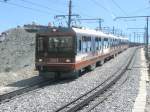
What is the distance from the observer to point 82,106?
16031 millimetres

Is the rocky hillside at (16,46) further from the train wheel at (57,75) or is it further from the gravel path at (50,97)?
the gravel path at (50,97)

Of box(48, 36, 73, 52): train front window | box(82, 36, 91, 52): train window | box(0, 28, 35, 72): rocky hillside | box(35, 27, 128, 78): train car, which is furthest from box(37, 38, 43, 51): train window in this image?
box(0, 28, 35, 72): rocky hillside

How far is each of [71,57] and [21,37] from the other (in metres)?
62.6

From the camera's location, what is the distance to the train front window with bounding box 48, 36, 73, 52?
978 inches

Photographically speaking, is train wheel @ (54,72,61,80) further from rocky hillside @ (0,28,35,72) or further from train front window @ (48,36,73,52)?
rocky hillside @ (0,28,35,72)

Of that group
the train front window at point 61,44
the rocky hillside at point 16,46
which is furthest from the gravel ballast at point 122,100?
the rocky hillside at point 16,46

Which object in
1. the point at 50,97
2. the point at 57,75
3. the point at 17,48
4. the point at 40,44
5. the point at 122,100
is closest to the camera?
the point at 122,100

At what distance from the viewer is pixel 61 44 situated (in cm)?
2489

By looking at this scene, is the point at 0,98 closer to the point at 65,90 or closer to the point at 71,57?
the point at 65,90

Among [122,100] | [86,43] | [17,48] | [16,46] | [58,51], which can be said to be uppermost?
[86,43]

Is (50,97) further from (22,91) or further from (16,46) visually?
(16,46)

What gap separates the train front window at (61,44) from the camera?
24.8m

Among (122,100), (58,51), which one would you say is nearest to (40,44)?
Answer: (58,51)

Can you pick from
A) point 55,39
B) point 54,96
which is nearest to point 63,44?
point 55,39
